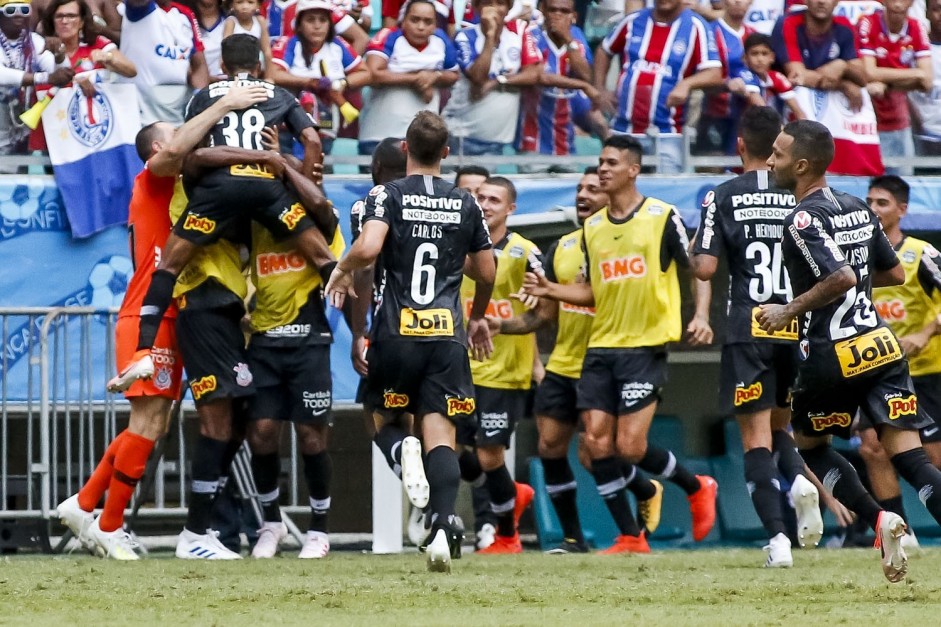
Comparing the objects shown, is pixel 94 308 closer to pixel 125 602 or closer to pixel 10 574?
pixel 10 574

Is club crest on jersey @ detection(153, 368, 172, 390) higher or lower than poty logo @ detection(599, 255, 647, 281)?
lower

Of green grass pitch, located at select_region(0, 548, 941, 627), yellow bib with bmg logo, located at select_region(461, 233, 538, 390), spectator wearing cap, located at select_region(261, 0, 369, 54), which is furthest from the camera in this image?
spectator wearing cap, located at select_region(261, 0, 369, 54)

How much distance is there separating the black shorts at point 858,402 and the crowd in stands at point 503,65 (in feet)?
17.5

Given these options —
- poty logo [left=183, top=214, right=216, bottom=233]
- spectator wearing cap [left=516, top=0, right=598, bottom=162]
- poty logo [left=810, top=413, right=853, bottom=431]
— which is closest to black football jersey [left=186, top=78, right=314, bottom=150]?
poty logo [left=183, top=214, right=216, bottom=233]

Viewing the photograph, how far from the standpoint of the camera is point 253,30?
12.6 meters

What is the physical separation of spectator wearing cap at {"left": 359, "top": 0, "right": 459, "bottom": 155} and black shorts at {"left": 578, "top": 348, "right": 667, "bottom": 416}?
2.80 metres

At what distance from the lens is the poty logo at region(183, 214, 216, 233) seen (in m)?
9.16

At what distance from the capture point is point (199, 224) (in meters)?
9.16

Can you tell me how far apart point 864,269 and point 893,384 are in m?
0.54

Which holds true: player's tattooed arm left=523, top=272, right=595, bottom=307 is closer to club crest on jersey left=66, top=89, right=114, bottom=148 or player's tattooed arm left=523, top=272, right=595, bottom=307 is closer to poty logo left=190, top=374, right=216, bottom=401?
poty logo left=190, top=374, right=216, bottom=401

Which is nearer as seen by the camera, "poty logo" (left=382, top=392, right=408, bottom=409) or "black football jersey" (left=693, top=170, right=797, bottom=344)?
"poty logo" (left=382, top=392, right=408, bottom=409)

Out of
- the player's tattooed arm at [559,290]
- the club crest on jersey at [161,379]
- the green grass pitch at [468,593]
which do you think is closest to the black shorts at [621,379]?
the player's tattooed arm at [559,290]

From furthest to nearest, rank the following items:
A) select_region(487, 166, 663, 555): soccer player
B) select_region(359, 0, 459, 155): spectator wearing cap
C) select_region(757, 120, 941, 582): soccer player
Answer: select_region(359, 0, 459, 155): spectator wearing cap, select_region(487, 166, 663, 555): soccer player, select_region(757, 120, 941, 582): soccer player

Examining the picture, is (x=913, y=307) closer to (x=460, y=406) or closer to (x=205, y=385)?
(x=460, y=406)
